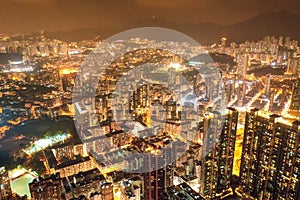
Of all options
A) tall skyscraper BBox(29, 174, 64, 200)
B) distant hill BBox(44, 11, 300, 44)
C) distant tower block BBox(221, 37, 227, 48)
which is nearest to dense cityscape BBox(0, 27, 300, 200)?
tall skyscraper BBox(29, 174, 64, 200)

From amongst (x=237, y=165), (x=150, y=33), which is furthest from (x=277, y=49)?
(x=237, y=165)

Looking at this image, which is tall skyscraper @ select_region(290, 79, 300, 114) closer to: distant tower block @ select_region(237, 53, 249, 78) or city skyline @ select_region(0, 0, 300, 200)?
city skyline @ select_region(0, 0, 300, 200)

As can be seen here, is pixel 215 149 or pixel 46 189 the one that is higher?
pixel 215 149

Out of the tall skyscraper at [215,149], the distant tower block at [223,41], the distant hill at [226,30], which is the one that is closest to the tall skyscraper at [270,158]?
the tall skyscraper at [215,149]

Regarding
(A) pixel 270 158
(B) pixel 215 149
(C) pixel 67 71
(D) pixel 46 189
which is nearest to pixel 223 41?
(C) pixel 67 71

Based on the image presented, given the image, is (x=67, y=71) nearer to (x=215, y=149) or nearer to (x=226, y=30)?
(x=215, y=149)

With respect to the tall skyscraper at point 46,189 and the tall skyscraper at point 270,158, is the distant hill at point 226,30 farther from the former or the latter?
the tall skyscraper at point 46,189
